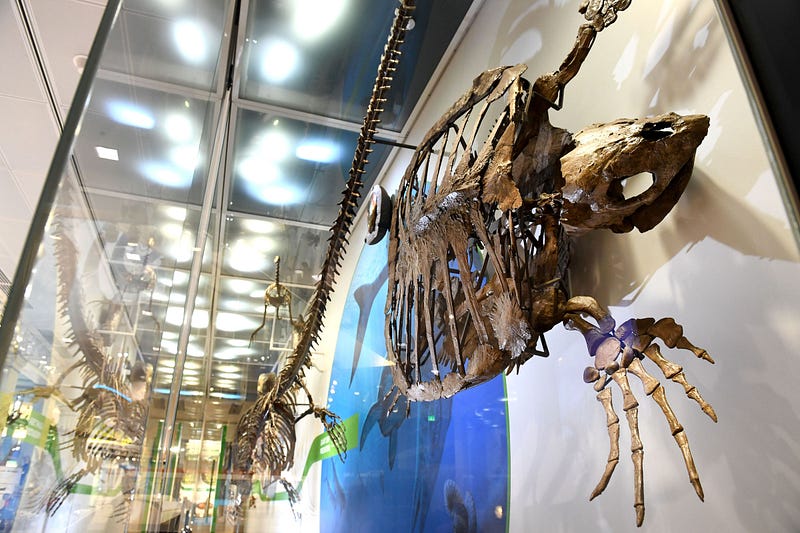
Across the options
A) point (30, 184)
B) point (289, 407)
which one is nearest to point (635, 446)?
point (289, 407)

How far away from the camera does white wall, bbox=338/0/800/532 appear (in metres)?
0.90

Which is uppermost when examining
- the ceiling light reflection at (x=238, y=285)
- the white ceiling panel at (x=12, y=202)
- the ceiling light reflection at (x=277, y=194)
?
the ceiling light reflection at (x=277, y=194)

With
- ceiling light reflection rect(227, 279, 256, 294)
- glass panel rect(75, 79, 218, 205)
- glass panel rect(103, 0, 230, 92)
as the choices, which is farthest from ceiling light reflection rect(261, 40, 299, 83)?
glass panel rect(75, 79, 218, 205)

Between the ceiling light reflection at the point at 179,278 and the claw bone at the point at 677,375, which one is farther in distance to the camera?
the ceiling light reflection at the point at 179,278

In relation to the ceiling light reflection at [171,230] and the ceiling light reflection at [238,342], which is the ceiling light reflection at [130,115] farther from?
the ceiling light reflection at [238,342]

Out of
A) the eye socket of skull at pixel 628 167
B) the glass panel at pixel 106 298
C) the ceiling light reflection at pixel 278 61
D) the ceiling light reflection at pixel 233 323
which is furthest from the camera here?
the ceiling light reflection at pixel 233 323

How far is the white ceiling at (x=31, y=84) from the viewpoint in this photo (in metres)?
2.46

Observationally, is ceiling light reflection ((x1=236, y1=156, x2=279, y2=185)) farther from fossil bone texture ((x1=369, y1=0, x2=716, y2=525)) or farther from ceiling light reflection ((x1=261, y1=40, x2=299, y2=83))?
fossil bone texture ((x1=369, y1=0, x2=716, y2=525))

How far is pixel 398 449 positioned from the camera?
2.38 m

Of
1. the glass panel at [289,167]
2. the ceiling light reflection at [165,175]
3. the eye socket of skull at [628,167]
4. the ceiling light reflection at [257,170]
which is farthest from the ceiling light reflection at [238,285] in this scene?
the eye socket of skull at [628,167]

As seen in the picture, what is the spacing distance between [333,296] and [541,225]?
2038mm

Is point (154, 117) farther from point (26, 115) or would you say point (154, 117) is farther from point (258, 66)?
point (26, 115)

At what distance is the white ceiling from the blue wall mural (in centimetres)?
164

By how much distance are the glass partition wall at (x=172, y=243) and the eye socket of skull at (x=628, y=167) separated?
856 mm
